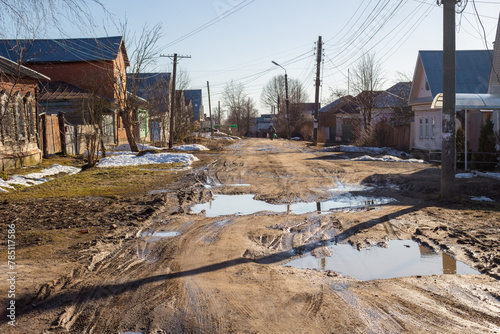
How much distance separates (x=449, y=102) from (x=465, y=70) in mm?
19711

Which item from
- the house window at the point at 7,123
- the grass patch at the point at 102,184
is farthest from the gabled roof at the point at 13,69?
the grass patch at the point at 102,184

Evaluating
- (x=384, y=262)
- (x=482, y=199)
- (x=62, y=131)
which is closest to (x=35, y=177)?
(x=62, y=131)

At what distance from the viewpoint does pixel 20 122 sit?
19.8 metres

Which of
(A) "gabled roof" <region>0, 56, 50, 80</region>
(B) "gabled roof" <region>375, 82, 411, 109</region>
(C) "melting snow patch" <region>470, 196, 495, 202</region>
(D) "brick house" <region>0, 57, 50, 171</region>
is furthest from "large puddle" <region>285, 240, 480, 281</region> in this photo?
(B) "gabled roof" <region>375, 82, 411, 109</region>

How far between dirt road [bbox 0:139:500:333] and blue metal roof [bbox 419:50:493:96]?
745 inches

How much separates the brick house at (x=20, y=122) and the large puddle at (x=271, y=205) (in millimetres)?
9685

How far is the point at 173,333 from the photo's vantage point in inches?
159

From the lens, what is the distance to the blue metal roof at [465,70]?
27391 millimetres

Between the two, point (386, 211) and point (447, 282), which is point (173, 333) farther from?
point (386, 211)

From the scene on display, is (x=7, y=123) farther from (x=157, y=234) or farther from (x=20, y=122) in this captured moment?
(x=157, y=234)

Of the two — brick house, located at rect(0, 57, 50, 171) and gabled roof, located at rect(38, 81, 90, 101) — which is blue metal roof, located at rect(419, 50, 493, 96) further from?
brick house, located at rect(0, 57, 50, 171)

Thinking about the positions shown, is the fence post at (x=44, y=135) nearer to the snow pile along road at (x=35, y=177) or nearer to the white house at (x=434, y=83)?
the snow pile along road at (x=35, y=177)

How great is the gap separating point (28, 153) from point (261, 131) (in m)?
95.8

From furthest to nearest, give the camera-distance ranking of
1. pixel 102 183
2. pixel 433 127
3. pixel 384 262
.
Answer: pixel 433 127 < pixel 102 183 < pixel 384 262
